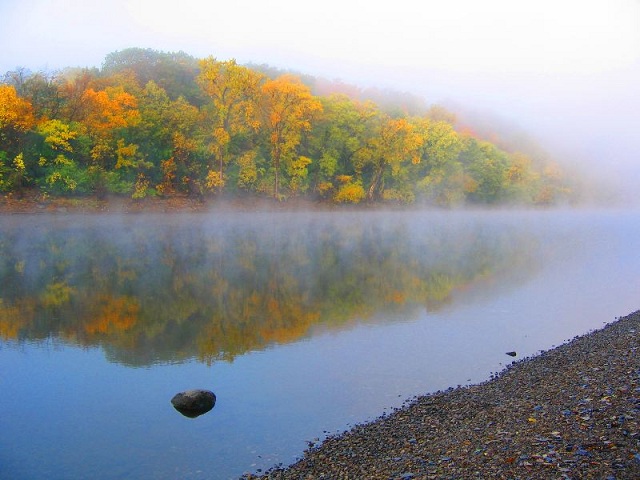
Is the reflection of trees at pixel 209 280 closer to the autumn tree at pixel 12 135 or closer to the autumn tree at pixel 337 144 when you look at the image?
the autumn tree at pixel 12 135

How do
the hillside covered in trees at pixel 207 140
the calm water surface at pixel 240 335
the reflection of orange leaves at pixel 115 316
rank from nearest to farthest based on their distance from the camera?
the calm water surface at pixel 240 335 → the reflection of orange leaves at pixel 115 316 → the hillside covered in trees at pixel 207 140

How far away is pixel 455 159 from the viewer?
103000 mm

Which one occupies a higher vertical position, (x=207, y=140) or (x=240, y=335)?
(x=207, y=140)

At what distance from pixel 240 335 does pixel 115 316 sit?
5.90 m

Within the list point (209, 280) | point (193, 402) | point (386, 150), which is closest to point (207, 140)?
point (386, 150)

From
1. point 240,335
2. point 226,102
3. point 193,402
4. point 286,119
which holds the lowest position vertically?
point 240,335

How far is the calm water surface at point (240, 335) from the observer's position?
11.4 m

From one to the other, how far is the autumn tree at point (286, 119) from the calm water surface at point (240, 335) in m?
35.9

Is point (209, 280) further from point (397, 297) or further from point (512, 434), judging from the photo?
point (512, 434)

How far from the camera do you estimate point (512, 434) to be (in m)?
9.47

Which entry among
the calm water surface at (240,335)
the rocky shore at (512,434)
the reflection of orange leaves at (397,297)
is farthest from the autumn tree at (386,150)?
the rocky shore at (512,434)

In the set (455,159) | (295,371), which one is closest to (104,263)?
(295,371)

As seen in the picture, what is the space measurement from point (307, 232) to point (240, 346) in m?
40.3

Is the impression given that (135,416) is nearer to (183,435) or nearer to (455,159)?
(183,435)
